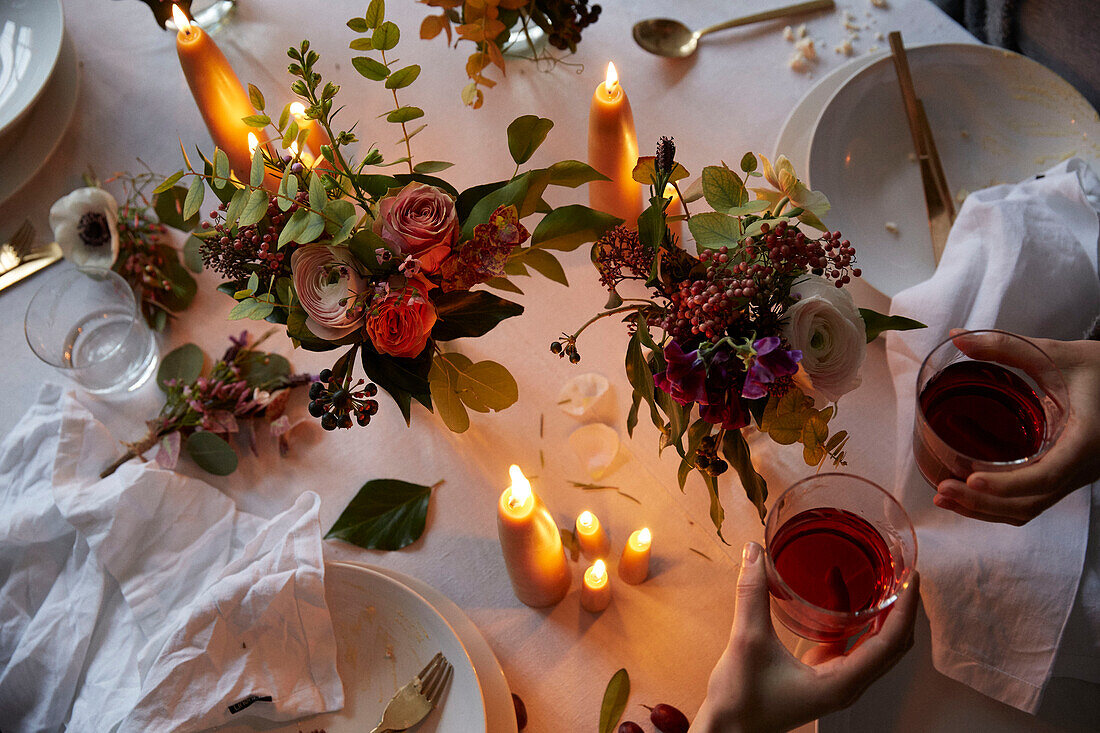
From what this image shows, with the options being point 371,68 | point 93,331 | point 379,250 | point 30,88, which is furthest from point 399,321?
point 30,88

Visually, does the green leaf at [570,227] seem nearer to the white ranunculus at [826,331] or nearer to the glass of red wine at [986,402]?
the white ranunculus at [826,331]

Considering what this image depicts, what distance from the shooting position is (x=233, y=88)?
3.73ft

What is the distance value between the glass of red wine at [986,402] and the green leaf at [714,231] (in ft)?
0.80

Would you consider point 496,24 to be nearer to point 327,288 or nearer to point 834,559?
point 327,288

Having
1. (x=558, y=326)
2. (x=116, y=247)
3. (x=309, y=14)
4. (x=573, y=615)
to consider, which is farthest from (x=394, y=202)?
(x=309, y=14)

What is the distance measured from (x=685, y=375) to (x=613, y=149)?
0.49 metres

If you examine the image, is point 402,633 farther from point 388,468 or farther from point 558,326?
point 558,326

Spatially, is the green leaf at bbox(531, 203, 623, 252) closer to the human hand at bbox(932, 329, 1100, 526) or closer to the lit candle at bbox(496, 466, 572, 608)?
the lit candle at bbox(496, 466, 572, 608)

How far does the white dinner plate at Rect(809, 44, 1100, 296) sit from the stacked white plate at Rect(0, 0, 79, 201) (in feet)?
4.14

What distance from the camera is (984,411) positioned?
807 millimetres

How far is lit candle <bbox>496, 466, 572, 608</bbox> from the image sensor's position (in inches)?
31.8

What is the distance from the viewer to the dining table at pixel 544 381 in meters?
0.91

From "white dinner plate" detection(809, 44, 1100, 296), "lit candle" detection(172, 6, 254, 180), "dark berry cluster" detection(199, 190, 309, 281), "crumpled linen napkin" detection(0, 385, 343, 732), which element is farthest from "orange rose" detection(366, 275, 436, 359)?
"white dinner plate" detection(809, 44, 1100, 296)

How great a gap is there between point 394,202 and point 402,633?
Result: 1.65ft
